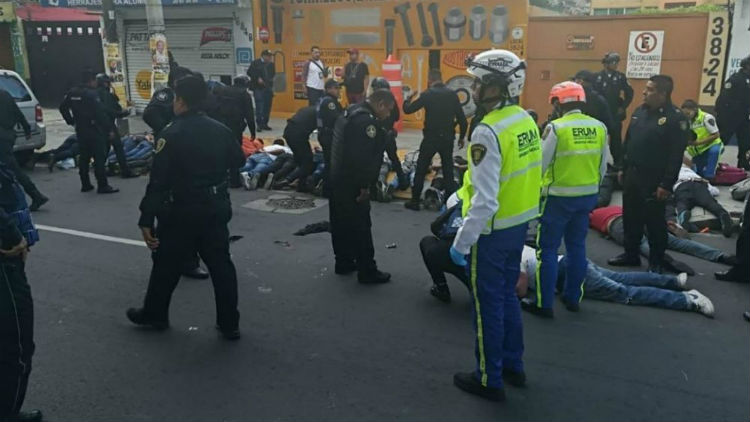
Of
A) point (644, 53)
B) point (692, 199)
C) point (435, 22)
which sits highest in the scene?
point (435, 22)

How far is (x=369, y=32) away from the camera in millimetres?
16094

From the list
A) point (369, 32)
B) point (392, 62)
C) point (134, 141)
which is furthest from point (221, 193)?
point (369, 32)

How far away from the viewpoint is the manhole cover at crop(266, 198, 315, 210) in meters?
9.00

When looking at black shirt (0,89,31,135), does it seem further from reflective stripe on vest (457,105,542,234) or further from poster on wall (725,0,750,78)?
poster on wall (725,0,750,78)

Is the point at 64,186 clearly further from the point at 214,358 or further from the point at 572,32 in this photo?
the point at 572,32

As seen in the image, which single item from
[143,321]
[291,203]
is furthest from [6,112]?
[143,321]

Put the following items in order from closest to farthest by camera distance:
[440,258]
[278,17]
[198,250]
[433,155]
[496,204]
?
1. [496,204]
2. [198,250]
3. [440,258]
4. [433,155]
5. [278,17]

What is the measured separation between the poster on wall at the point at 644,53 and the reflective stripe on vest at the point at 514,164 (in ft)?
35.5

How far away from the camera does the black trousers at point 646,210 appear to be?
19.3ft

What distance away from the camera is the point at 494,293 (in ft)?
12.1

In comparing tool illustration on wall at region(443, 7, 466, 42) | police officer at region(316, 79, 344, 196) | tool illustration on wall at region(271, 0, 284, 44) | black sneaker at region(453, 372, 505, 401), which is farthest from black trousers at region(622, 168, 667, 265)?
tool illustration on wall at region(271, 0, 284, 44)

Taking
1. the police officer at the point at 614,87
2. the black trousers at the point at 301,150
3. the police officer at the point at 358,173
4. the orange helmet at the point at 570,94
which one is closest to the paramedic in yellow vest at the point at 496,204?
the orange helmet at the point at 570,94

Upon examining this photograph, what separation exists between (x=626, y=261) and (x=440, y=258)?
94.8 inches

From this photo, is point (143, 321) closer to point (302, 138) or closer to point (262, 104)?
point (302, 138)
